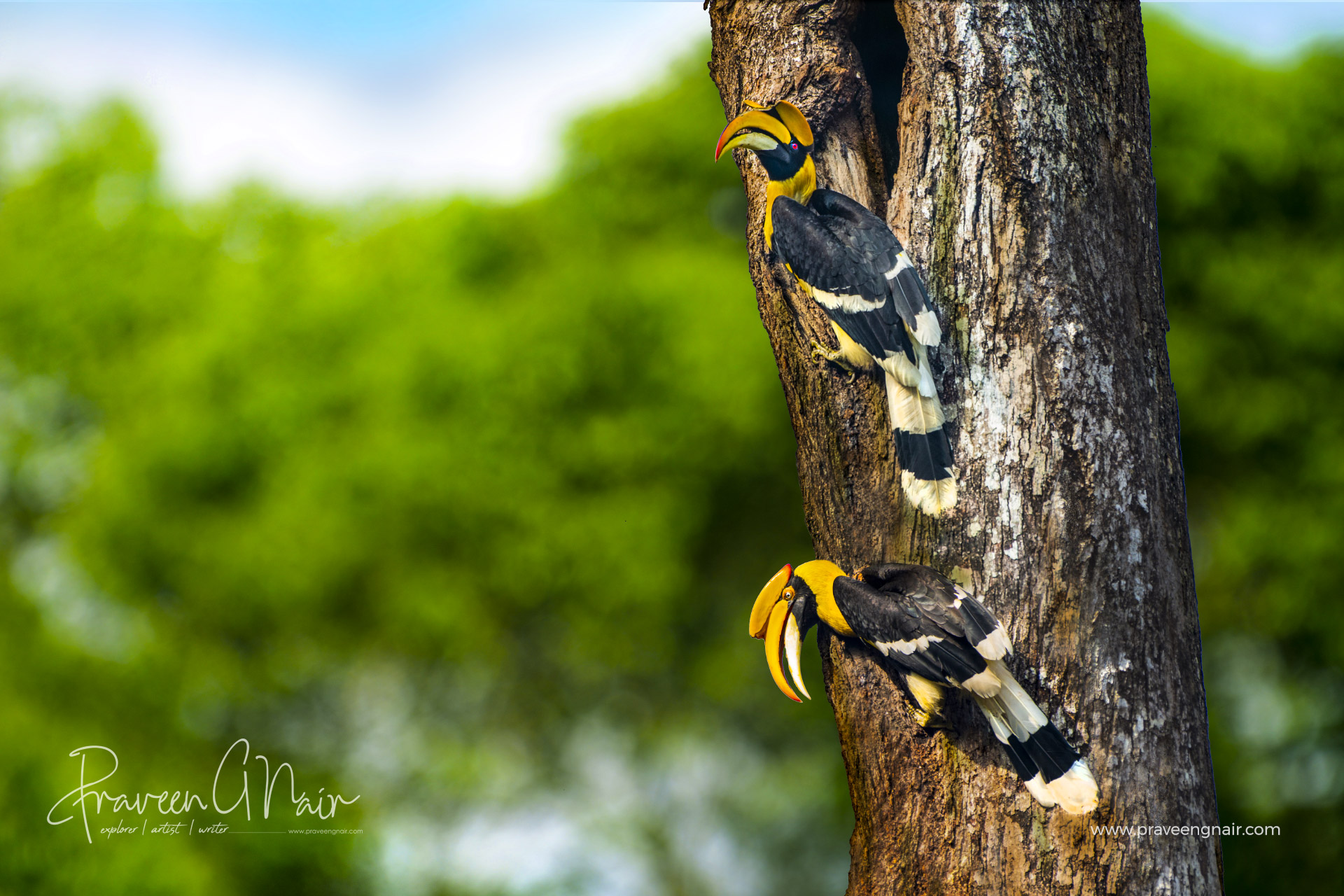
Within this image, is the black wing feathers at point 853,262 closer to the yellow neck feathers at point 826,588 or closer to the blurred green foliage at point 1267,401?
the yellow neck feathers at point 826,588

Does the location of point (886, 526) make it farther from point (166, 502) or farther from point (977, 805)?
point (166, 502)

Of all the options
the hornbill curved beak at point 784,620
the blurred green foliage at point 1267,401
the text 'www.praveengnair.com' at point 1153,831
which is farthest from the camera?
the blurred green foliage at point 1267,401

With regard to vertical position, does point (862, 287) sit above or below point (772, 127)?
below

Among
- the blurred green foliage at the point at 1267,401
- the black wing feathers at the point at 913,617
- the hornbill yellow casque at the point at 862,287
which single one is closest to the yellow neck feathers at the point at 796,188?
the hornbill yellow casque at the point at 862,287

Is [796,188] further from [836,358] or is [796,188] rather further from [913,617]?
[913,617]

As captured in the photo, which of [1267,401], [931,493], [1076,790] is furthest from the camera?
[1267,401]

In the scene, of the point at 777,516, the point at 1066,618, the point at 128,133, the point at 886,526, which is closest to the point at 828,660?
the point at 886,526

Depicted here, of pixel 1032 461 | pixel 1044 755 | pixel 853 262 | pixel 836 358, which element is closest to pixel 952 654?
pixel 1044 755

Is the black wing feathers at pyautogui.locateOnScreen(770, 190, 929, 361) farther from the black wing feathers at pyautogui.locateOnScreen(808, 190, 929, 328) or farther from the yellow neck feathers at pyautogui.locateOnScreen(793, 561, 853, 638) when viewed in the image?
the yellow neck feathers at pyautogui.locateOnScreen(793, 561, 853, 638)

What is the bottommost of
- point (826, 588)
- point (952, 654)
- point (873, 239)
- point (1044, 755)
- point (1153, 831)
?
point (1153, 831)
